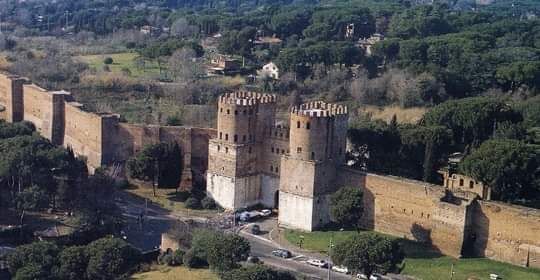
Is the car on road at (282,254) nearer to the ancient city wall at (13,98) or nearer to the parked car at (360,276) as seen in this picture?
the parked car at (360,276)

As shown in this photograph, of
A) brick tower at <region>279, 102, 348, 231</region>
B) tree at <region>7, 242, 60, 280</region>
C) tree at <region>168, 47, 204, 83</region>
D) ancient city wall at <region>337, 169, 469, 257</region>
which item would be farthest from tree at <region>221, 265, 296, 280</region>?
tree at <region>168, 47, 204, 83</region>

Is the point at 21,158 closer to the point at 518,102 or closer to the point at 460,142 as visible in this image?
the point at 460,142

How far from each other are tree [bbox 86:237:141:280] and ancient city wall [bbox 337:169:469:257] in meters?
8.46

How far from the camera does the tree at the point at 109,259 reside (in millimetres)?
24906

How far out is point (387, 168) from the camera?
3300 cm

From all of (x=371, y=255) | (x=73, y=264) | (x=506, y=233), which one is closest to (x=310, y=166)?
(x=371, y=255)

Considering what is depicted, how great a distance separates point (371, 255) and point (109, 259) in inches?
293

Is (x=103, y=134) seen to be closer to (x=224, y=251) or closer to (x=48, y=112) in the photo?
(x=48, y=112)

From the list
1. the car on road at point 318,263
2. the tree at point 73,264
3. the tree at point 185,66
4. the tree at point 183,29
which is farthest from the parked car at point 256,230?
the tree at point 183,29

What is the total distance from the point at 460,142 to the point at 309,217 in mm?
9260

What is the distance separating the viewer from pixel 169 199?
111 ft

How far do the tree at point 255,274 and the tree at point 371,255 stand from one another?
1819 millimetres

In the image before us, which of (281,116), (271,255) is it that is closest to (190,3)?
(281,116)

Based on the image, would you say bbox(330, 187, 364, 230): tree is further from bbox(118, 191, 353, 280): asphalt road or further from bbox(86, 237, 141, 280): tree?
bbox(86, 237, 141, 280): tree
